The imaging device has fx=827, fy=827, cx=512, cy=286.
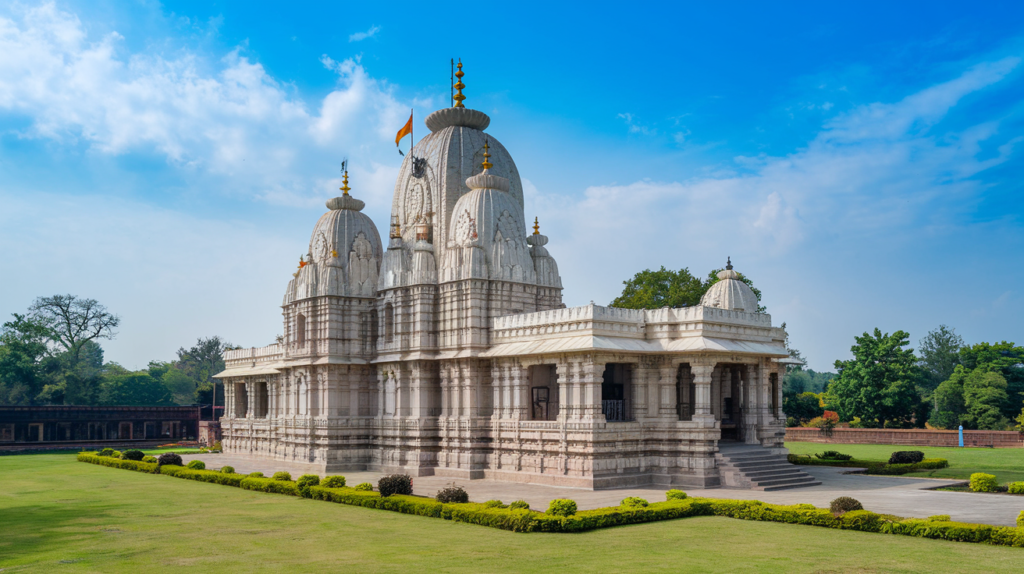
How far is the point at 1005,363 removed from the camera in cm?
5131

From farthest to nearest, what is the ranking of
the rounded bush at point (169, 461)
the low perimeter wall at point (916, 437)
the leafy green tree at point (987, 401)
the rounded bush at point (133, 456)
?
the leafy green tree at point (987, 401)
the low perimeter wall at point (916, 437)
the rounded bush at point (133, 456)
the rounded bush at point (169, 461)

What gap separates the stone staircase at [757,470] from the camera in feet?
79.7

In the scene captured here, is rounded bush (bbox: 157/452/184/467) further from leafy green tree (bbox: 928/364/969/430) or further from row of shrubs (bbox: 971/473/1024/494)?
leafy green tree (bbox: 928/364/969/430)

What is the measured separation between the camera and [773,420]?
28.4 meters

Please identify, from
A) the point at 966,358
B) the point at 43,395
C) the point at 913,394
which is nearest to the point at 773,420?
the point at 913,394

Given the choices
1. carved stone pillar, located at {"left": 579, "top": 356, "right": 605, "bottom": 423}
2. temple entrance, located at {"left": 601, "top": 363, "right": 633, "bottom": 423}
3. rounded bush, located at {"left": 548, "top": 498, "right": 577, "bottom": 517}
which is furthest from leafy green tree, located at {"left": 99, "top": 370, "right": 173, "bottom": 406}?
rounded bush, located at {"left": 548, "top": 498, "right": 577, "bottom": 517}

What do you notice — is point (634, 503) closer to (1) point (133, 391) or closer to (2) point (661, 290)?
(2) point (661, 290)

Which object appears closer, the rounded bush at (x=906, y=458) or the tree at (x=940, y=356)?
the rounded bush at (x=906, y=458)

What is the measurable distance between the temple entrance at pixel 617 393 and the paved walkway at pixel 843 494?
348 cm

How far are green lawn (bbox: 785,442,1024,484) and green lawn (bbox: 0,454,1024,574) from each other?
45.1 ft

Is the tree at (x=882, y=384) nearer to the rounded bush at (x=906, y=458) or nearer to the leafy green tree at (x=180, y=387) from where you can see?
the rounded bush at (x=906, y=458)

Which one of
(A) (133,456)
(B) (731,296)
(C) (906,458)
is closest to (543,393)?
(B) (731,296)

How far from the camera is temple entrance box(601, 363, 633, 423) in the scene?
1088 inches

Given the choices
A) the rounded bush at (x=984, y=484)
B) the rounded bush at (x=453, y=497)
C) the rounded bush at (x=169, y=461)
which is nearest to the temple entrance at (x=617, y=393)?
the rounded bush at (x=453, y=497)
